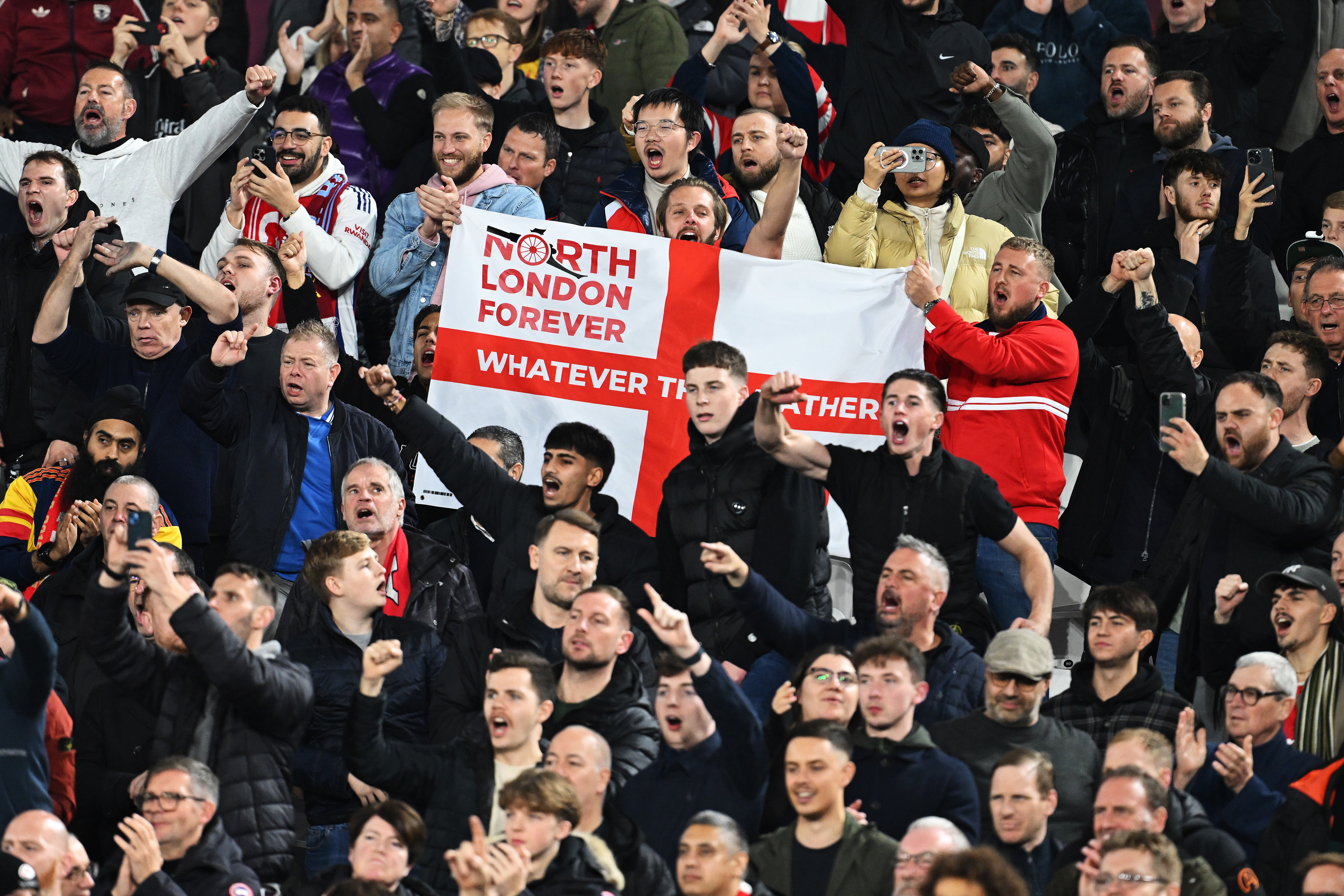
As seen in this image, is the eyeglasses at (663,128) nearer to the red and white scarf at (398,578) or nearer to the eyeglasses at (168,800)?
the red and white scarf at (398,578)

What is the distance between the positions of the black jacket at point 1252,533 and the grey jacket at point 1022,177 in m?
2.13

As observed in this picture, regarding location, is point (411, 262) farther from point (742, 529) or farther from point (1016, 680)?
point (1016, 680)

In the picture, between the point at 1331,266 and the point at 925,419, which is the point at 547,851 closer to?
the point at 925,419

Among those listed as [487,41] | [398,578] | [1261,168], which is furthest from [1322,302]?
[487,41]

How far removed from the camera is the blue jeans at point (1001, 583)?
9047mm

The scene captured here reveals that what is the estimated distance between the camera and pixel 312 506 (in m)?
9.43

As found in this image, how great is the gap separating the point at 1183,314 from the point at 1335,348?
0.80 meters

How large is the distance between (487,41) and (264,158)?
7.53 feet

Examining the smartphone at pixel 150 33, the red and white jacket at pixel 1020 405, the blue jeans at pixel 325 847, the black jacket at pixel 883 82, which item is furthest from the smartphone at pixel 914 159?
the smartphone at pixel 150 33


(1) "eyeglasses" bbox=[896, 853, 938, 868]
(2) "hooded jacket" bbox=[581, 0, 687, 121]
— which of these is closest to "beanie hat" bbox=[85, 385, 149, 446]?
(2) "hooded jacket" bbox=[581, 0, 687, 121]

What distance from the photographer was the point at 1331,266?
10102 mm

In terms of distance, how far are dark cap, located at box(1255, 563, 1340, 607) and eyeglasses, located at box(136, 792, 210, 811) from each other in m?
4.43

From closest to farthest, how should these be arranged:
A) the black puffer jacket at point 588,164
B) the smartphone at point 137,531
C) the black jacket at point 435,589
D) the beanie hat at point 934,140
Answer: the smartphone at point 137,531 < the black jacket at point 435,589 < the beanie hat at point 934,140 < the black puffer jacket at point 588,164

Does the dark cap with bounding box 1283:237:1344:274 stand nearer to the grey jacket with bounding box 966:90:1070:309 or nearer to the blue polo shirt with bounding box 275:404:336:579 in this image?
the grey jacket with bounding box 966:90:1070:309
